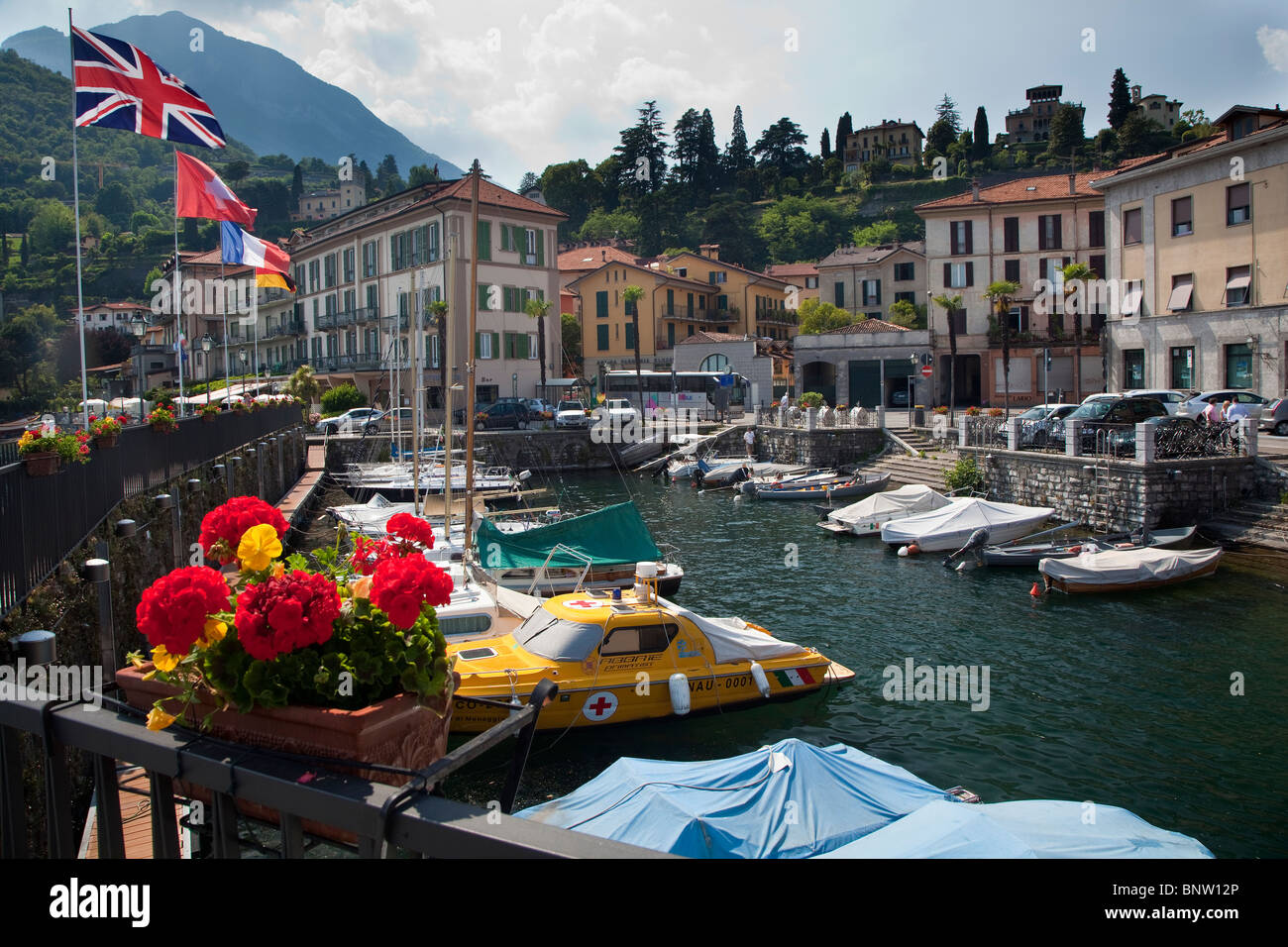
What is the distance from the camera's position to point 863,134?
16550 centimetres

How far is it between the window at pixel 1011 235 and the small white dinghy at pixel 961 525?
36.9 meters

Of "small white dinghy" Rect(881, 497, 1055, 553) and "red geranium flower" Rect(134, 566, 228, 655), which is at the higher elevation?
"red geranium flower" Rect(134, 566, 228, 655)

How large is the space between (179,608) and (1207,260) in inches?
1786

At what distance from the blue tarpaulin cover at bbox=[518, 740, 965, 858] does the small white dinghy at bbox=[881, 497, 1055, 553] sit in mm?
18783

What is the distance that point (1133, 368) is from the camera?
44.1 metres

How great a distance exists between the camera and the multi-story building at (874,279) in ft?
252

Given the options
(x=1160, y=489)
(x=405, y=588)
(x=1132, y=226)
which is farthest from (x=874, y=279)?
(x=405, y=588)

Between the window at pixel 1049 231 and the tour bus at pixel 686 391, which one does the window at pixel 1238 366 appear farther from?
the tour bus at pixel 686 391

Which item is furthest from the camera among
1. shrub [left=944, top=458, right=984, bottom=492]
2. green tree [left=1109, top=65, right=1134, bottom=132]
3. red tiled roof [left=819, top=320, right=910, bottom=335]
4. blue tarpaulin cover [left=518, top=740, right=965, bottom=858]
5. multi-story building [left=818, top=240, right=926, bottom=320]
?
green tree [left=1109, top=65, right=1134, bottom=132]

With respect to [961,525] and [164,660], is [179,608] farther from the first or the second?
[961,525]

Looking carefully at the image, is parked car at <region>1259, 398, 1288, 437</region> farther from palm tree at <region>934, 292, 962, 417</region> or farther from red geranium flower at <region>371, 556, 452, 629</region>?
red geranium flower at <region>371, 556, 452, 629</region>

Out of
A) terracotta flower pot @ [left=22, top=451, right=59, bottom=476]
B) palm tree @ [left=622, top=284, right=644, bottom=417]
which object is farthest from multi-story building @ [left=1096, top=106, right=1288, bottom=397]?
terracotta flower pot @ [left=22, top=451, right=59, bottom=476]

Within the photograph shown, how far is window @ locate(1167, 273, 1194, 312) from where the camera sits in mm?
40188
